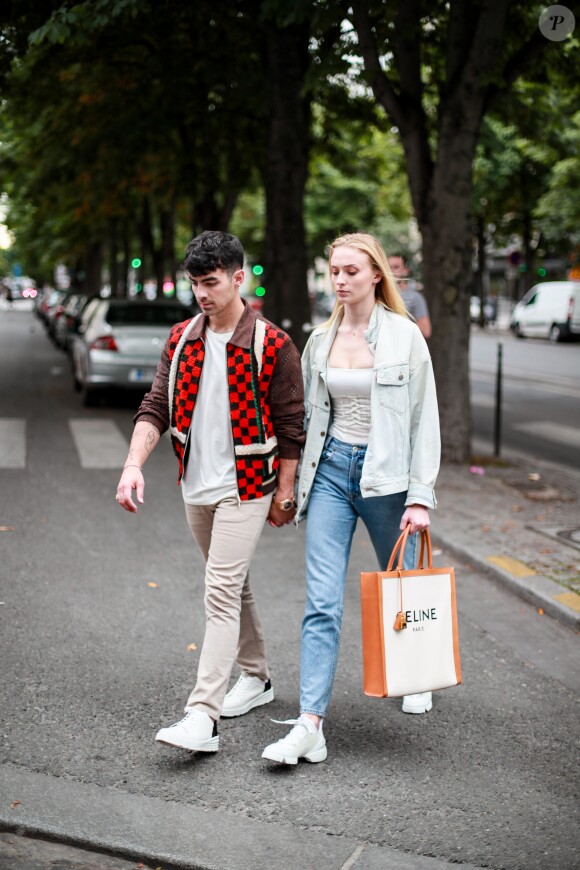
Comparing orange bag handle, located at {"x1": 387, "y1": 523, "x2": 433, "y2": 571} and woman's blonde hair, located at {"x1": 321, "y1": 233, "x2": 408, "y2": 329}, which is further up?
woman's blonde hair, located at {"x1": 321, "y1": 233, "x2": 408, "y2": 329}

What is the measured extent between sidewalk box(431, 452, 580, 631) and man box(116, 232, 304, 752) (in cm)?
243

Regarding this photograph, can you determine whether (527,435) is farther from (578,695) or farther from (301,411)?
(301,411)

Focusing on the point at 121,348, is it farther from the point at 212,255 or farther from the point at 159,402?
the point at 212,255

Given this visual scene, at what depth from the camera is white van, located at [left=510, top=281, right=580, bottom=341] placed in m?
36.9

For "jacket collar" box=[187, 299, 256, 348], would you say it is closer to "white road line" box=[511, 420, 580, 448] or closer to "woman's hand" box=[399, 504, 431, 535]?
"woman's hand" box=[399, 504, 431, 535]

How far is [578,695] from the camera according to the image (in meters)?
4.95

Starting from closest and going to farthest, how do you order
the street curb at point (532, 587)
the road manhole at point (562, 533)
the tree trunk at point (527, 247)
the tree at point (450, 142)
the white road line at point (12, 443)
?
Answer: the street curb at point (532, 587)
the road manhole at point (562, 533)
the tree at point (450, 142)
the white road line at point (12, 443)
the tree trunk at point (527, 247)

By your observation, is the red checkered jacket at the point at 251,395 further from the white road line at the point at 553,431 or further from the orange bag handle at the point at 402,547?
the white road line at the point at 553,431

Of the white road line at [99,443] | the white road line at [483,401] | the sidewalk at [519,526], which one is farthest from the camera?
the white road line at [483,401]

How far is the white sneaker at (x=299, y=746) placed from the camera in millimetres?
4004

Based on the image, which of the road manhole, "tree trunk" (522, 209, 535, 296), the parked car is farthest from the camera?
"tree trunk" (522, 209, 535, 296)

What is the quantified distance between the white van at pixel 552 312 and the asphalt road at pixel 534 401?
3.38 meters

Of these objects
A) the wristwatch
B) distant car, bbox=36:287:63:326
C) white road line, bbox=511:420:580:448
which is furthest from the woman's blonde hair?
distant car, bbox=36:287:63:326

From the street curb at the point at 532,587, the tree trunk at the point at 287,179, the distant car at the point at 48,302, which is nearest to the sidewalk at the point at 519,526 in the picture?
the street curb at the point at 532,587
